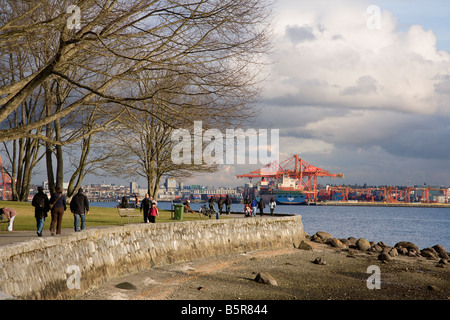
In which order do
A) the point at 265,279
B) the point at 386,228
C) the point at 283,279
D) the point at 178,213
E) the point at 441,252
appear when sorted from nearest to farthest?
the point at 265,279
the point at 283,279
the point at 178,213
the point at 441,252
the point at 386,228

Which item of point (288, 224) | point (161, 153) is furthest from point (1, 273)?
point (161, 153)

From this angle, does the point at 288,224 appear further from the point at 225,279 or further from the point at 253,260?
the point at 225,279

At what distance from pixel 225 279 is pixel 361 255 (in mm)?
14941

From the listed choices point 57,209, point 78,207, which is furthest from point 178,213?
point 57,209

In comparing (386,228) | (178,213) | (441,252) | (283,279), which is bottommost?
(386,228)

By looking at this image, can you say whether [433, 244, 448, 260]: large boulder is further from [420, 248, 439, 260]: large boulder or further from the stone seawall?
the stone seawall

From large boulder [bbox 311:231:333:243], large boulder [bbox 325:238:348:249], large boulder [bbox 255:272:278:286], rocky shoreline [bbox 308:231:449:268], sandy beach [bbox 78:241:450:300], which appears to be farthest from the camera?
large boulder [bbox 311:231:333:243]

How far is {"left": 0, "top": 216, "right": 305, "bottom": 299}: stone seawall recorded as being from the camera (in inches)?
413

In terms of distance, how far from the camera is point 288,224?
30.5m

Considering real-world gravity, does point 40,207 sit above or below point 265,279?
above

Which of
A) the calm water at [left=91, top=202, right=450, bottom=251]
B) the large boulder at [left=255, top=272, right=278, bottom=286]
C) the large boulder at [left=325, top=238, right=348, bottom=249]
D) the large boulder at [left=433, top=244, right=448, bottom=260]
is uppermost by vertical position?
the large boulder at [left=255, top=272, right=278, bottom=286]

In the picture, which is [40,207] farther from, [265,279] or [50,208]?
[265,279]

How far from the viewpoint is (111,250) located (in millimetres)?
15688

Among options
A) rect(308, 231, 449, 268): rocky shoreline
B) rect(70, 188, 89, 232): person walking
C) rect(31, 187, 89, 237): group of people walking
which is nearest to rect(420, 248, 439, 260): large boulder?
rect(308, 231, 449, 268): rocky shoreline
